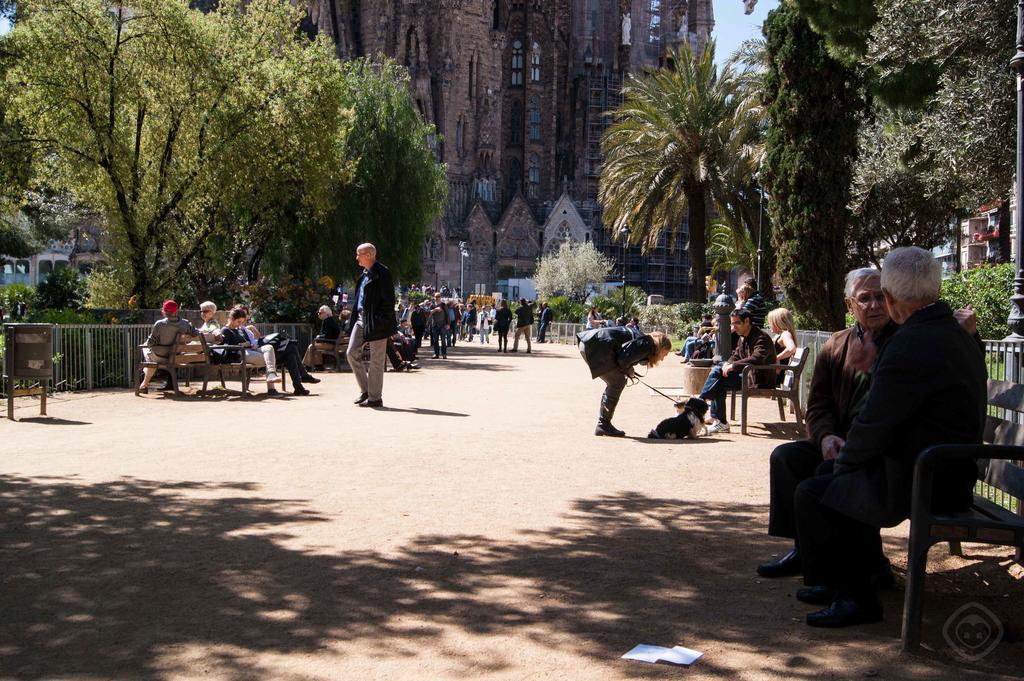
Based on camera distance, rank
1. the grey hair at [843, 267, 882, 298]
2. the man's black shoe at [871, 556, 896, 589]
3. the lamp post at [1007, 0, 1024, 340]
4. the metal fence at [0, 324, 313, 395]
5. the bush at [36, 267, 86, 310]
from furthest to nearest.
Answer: the bush at [36, 267, 86, 310] → the metal fence at [0, 324, 313, 395] → the lamp post at [1007, 0, 1024, 340] → the grey hair at [843, 267, 882, 298] → the man's black shoe at [871, 556, 896, 589]

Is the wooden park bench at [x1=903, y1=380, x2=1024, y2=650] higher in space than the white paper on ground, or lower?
higher

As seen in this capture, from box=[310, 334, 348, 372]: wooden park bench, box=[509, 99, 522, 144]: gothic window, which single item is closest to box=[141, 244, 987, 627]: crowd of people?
box=[310, 334, 348, 372]: wooden park bench

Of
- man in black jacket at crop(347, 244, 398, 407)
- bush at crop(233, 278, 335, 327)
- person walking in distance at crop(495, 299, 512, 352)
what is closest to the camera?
man in black jacket at crop(347, 244, 398, 407)

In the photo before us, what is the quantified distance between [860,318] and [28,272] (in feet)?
242

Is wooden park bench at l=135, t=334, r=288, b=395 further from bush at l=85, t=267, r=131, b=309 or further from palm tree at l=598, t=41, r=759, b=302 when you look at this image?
palm tree at l=598, t=41, r=759, b=302

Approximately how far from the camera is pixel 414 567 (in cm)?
491

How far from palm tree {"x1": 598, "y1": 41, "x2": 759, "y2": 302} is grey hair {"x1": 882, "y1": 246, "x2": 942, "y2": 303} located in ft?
88.0

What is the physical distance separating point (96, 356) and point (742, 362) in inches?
368

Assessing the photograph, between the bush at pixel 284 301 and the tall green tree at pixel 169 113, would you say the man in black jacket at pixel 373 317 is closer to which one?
the tall green tree at pixel 169 113

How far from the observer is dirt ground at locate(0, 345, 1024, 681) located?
367cm

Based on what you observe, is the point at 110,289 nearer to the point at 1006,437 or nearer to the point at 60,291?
the point at 60,291

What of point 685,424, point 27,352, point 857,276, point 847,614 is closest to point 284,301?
point 27,352

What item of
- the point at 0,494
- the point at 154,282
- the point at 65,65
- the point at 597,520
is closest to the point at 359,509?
the point at 597,520

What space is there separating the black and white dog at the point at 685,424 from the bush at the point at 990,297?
7.44 meters
